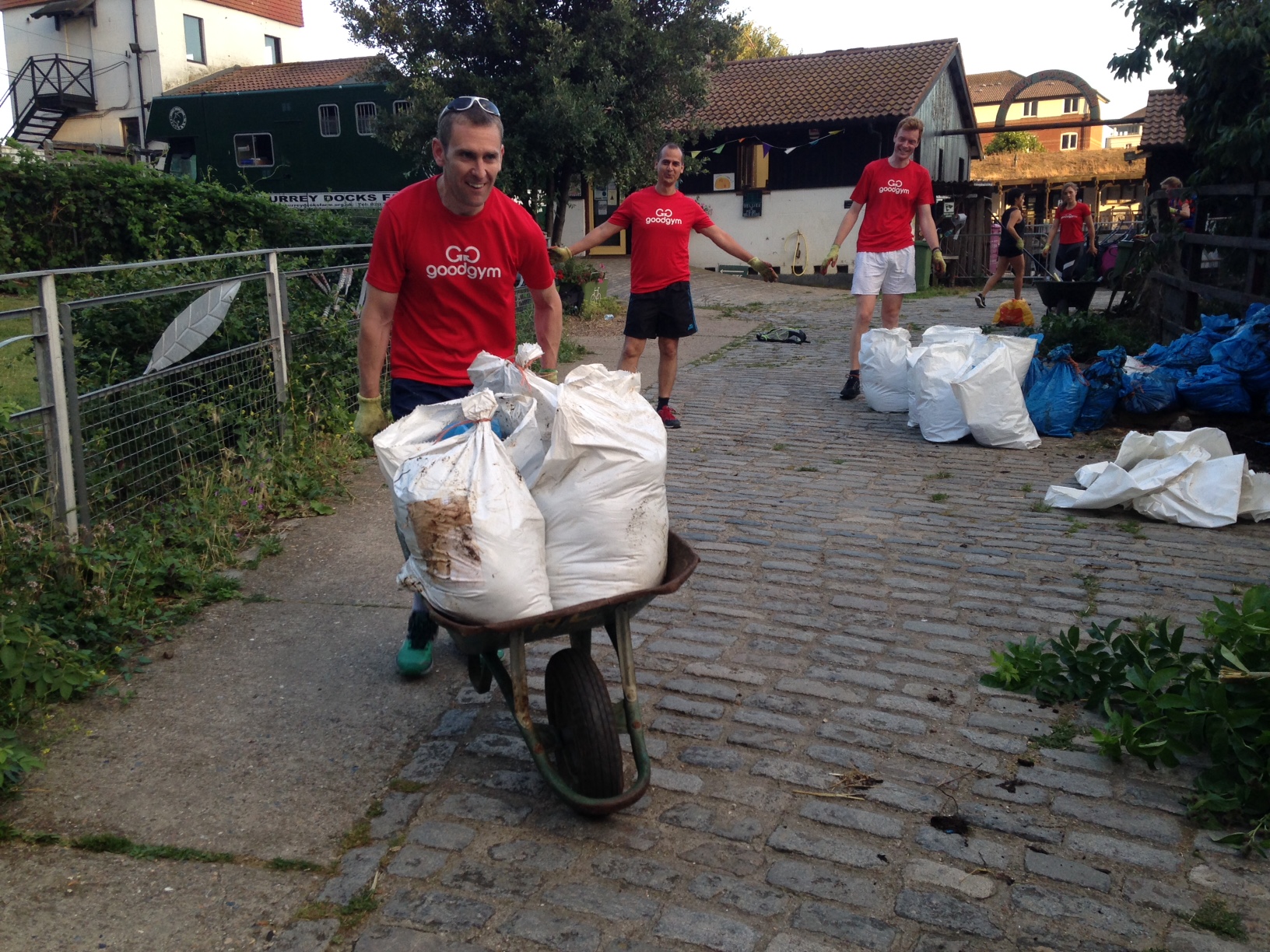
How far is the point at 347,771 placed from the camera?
3.42 metres

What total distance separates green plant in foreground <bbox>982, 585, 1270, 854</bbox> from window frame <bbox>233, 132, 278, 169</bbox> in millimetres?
21170

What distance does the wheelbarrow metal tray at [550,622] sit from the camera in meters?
2.84

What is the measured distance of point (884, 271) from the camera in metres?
9.18

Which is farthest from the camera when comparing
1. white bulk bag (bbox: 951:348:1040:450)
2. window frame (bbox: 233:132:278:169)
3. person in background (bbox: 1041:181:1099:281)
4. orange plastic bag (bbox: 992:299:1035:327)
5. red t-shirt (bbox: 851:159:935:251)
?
window frame (bbox: 233:132:278:169)

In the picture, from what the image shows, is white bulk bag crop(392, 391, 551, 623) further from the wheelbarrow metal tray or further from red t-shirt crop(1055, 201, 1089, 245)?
red t-shirt crop(1055, 201, 1089, 245)

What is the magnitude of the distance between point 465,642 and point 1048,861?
1.69 meters

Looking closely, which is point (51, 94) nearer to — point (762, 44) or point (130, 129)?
point (130, 129)

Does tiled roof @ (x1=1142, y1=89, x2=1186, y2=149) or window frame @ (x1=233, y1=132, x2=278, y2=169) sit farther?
tiled roof @ (x1=1142, y1=89, x2=1186, y2=149)

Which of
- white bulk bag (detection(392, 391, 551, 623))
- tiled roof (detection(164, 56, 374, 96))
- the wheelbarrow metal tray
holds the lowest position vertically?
the wheelbarrow metal tray

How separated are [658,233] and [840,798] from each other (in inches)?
222

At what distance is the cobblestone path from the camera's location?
2668 mm

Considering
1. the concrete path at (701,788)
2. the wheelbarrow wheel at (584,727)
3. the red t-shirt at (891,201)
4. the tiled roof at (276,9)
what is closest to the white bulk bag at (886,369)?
the red t-shirt at (891,201)

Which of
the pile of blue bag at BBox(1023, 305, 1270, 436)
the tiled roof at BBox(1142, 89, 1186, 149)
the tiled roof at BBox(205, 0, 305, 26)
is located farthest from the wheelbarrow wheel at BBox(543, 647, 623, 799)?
the tiled roof at BBox(205, 0, 305, 26)

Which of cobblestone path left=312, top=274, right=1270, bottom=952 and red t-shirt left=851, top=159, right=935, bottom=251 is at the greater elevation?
red t-shirt left=851, top=159, right=935, bottom=251
